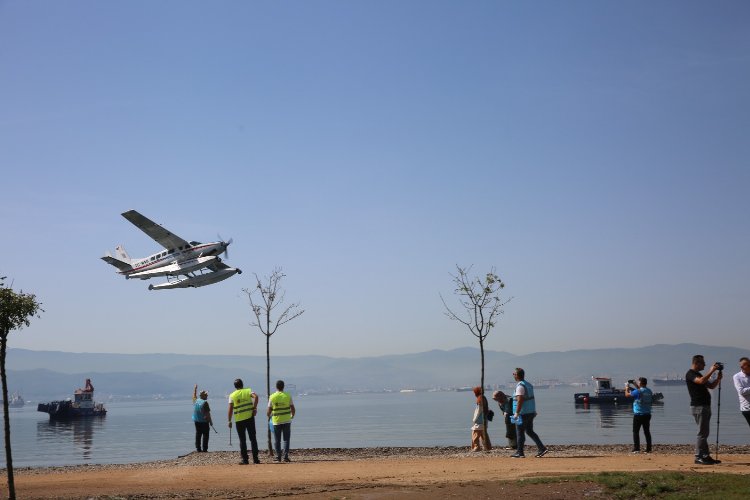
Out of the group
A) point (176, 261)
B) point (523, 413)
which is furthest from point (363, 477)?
point (176, 261)

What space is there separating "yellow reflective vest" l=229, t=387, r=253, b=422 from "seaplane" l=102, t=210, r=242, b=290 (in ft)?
62.0

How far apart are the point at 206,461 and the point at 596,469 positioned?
11.2 m

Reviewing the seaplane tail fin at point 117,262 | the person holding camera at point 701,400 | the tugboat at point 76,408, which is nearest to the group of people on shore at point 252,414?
the person holding camera at point 701,400

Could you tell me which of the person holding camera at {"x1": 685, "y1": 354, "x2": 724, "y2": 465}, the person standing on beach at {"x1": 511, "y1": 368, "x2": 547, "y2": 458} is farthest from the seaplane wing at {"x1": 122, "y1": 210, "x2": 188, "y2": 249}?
the person holding camera at {"x1": 685, "y1": 354, "x2": 724, "y2": 465}

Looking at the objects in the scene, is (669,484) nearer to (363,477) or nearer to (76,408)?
(363,477)

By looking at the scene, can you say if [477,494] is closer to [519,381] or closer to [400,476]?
[400,476]

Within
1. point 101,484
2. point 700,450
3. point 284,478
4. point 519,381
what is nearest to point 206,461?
point 101,484

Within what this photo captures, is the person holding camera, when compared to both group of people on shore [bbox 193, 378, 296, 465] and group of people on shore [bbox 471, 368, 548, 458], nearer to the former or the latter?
group of people on shore [bbox 471, 368, 548, 458]

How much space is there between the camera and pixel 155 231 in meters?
42.2

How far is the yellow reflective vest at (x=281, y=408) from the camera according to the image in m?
19.9

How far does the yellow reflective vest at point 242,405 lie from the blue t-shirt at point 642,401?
999cm

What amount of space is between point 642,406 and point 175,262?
1132 inches

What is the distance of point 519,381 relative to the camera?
61.7 ft

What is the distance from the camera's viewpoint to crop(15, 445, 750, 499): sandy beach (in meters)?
13.7
